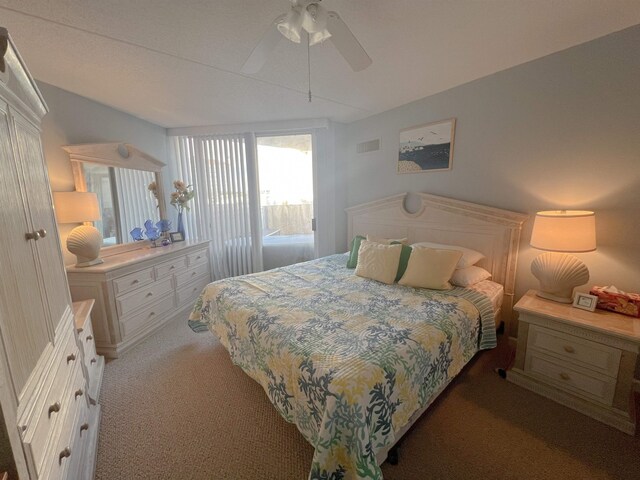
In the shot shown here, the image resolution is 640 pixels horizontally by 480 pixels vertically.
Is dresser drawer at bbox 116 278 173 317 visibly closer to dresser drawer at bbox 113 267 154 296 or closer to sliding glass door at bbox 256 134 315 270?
dresser drawer at bbox 113 267 154 296

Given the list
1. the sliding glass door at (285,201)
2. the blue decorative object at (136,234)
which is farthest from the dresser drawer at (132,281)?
the sliding glass door at (285,201)

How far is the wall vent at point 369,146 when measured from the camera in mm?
3406

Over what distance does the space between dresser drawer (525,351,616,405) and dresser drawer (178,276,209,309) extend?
3.47 m

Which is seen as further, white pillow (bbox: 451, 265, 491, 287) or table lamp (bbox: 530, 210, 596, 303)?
white pillow (bbox: 451, 265, 491, 287)

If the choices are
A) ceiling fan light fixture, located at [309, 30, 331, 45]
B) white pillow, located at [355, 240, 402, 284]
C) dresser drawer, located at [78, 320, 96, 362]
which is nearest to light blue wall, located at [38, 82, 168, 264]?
dresser drawer, located at [78, 320, 96, 362]

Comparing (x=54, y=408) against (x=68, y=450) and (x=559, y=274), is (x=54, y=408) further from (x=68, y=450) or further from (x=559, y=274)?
(x=559, y=274)

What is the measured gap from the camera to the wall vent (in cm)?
341

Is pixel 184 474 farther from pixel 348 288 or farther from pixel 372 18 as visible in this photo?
pixel 372 18

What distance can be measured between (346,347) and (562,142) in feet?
7.38

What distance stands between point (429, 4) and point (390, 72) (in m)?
0.83

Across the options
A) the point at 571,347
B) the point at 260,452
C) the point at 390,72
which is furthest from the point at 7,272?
the point at 571,347

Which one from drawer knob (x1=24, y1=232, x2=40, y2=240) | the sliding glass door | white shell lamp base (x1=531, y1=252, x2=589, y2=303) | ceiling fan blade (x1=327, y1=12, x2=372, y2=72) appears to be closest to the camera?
drawer knob (x1=24, y1=232, x2=40, y2=240)

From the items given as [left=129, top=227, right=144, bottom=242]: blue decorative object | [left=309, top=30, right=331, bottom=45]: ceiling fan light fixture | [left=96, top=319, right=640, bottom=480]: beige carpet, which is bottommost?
[left=96, top=319, right=640, bottom=480]: beige carpet

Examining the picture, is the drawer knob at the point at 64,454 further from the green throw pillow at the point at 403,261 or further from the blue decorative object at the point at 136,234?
the blue decorative object at the point at 136,234
